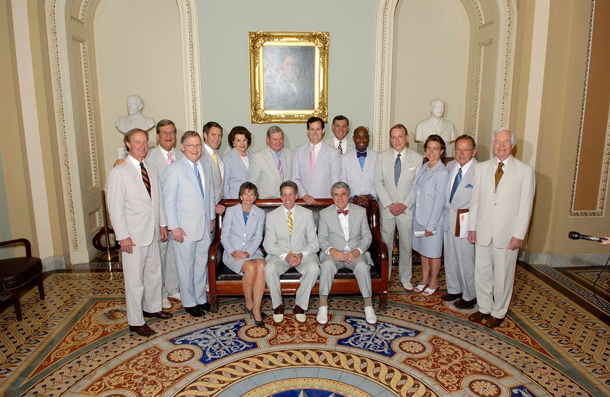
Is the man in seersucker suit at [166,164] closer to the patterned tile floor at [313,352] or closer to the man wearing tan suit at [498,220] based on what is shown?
the patterned tile floor at [313,352]

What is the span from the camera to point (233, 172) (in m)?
5.35

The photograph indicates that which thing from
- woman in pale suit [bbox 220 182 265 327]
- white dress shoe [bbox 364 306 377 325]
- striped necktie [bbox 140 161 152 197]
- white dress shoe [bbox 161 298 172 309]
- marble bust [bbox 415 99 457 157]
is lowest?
white dress shoe [bbox 161 298 172 309]

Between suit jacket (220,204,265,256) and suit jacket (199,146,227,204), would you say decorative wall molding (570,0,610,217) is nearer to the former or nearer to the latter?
suit jacket (220,204,265,256)

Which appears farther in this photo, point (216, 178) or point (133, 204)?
point (216, 178)

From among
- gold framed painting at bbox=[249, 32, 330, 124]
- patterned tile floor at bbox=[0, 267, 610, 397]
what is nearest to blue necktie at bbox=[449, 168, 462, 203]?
patterned tile floor at bbox=[0, 267, 610, 397]

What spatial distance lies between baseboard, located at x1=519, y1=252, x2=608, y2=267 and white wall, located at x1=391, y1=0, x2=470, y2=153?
7.66ft

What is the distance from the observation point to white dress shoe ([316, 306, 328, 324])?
166 inches

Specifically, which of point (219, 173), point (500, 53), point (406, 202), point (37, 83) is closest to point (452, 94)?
point (500, 53)

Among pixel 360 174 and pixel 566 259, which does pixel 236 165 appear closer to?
pixel 360 174

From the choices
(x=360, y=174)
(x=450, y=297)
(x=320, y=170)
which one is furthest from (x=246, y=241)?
(x=450, y=297)

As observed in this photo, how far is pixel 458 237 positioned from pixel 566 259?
2383 mm

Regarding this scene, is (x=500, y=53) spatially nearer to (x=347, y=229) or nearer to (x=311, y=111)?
(x=311, y=111)

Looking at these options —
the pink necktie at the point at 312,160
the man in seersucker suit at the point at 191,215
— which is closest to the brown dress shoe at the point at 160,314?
the man in seersucker suit at the point at 191,215

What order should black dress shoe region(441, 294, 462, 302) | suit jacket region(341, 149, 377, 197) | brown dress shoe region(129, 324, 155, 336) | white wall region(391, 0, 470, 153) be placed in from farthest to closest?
white wall region(391, 0, 470, 153) → suit jacket region(341, 149, 377, 197) → black dress shoe region(441, 294, 462, 302) → brown dress shoe region(129, 324, 155, 336)
